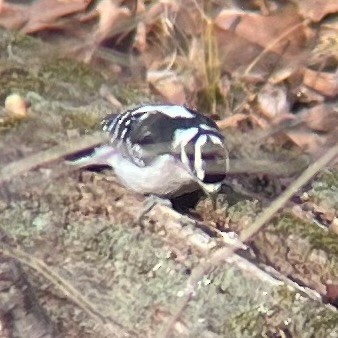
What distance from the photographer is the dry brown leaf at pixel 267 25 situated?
7.55 feet

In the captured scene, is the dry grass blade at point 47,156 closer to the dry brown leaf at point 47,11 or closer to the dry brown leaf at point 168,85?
the dry brown leaf at point 168,85

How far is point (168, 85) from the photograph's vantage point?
2.32 meters

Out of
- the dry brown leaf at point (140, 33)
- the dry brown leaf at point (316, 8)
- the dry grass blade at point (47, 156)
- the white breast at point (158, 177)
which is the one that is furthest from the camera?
the dry brown leaf at point (140, 33)

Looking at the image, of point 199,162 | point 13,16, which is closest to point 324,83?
point 199,162

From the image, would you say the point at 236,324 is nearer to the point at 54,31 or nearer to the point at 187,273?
the point at 187,273

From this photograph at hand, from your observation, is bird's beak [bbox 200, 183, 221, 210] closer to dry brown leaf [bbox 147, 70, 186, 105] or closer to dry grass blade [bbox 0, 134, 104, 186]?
dry grass blade [bbox 0, 134, 104, 186]

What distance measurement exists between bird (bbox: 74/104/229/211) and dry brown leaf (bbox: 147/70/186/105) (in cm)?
35

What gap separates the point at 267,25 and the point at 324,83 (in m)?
0.23

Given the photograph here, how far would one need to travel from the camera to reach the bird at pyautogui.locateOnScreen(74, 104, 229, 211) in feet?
5.69

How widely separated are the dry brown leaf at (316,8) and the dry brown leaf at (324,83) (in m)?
0.15

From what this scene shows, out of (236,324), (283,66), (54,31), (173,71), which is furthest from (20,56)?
(236,324)

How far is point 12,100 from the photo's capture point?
7.13ft

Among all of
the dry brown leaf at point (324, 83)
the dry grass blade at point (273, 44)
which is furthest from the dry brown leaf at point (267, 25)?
the dry brown leaf at point (324, 83)

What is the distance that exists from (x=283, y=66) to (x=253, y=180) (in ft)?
1.42
